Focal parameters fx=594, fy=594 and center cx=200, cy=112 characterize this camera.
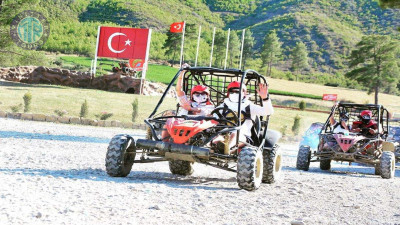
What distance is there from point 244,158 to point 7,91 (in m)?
25.5

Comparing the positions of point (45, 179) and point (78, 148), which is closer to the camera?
point (45, 179)

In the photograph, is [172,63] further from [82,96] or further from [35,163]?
[35,163]

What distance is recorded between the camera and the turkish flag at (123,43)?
4025cm

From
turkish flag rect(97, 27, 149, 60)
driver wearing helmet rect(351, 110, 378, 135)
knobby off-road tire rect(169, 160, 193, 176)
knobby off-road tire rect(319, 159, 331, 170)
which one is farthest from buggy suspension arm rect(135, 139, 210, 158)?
turkish flag rect(97, 27, 149, 60)

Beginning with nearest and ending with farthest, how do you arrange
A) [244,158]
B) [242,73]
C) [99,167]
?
[244,158] → [242,73] → [99,167]

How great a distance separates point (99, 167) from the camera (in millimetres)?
9789

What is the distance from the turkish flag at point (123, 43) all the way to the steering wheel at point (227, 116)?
3136 centimetres

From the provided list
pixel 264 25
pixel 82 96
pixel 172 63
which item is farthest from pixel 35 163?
pixel 264 25

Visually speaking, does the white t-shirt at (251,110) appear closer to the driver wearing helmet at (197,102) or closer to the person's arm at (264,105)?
the person's arm at (264,105)

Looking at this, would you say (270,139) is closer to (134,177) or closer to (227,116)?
(227,116)

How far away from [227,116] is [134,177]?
168 centimetres

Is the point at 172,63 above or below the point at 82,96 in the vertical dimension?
above

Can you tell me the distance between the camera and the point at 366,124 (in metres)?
15.1

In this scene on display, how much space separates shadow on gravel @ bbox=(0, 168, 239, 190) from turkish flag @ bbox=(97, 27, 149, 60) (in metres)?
31.1
